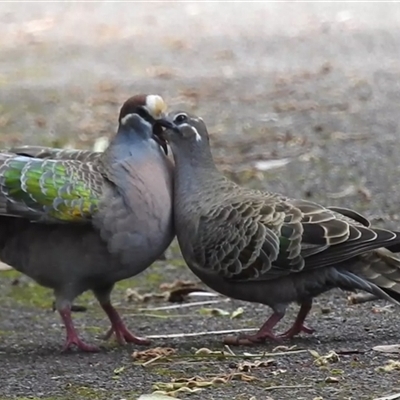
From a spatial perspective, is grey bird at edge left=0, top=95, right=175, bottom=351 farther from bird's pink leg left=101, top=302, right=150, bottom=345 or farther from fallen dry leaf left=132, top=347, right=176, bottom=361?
fallen dry leaf left=132, top=347, right=176, bottom=361

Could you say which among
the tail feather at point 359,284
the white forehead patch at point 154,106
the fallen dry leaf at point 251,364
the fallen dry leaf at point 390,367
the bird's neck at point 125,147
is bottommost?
the fallen dry leaf at point 251,364

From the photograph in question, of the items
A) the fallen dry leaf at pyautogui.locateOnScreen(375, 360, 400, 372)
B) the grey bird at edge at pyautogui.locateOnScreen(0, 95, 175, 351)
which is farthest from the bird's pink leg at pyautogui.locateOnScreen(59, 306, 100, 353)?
the fallen dry leaf at pyautogui.locateOnScreen(375, 360, 400, 372)

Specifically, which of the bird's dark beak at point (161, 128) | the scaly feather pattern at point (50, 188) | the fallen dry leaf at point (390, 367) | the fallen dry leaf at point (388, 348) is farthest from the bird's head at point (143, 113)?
the fallen dry leaf at point (390, 367)

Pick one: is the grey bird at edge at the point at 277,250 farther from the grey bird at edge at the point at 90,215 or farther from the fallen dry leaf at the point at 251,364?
the fallen dry leaf at the point at 251,364

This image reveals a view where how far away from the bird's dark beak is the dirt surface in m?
0.87

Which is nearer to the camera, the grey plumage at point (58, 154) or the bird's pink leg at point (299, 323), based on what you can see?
the bird's pink leg at point (299, 323)

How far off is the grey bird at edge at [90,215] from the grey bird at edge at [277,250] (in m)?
0.15

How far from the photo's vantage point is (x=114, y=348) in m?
5.05

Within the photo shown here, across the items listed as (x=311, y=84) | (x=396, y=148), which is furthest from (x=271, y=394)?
(x=311, y=84)

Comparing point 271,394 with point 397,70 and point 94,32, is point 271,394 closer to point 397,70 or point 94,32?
point 397,70

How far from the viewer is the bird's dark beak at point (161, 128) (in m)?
5.23

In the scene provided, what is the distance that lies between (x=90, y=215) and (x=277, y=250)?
777 millimetres

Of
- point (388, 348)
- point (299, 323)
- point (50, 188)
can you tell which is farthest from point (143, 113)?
point (388, 348)

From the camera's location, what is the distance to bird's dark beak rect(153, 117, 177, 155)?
523cm
